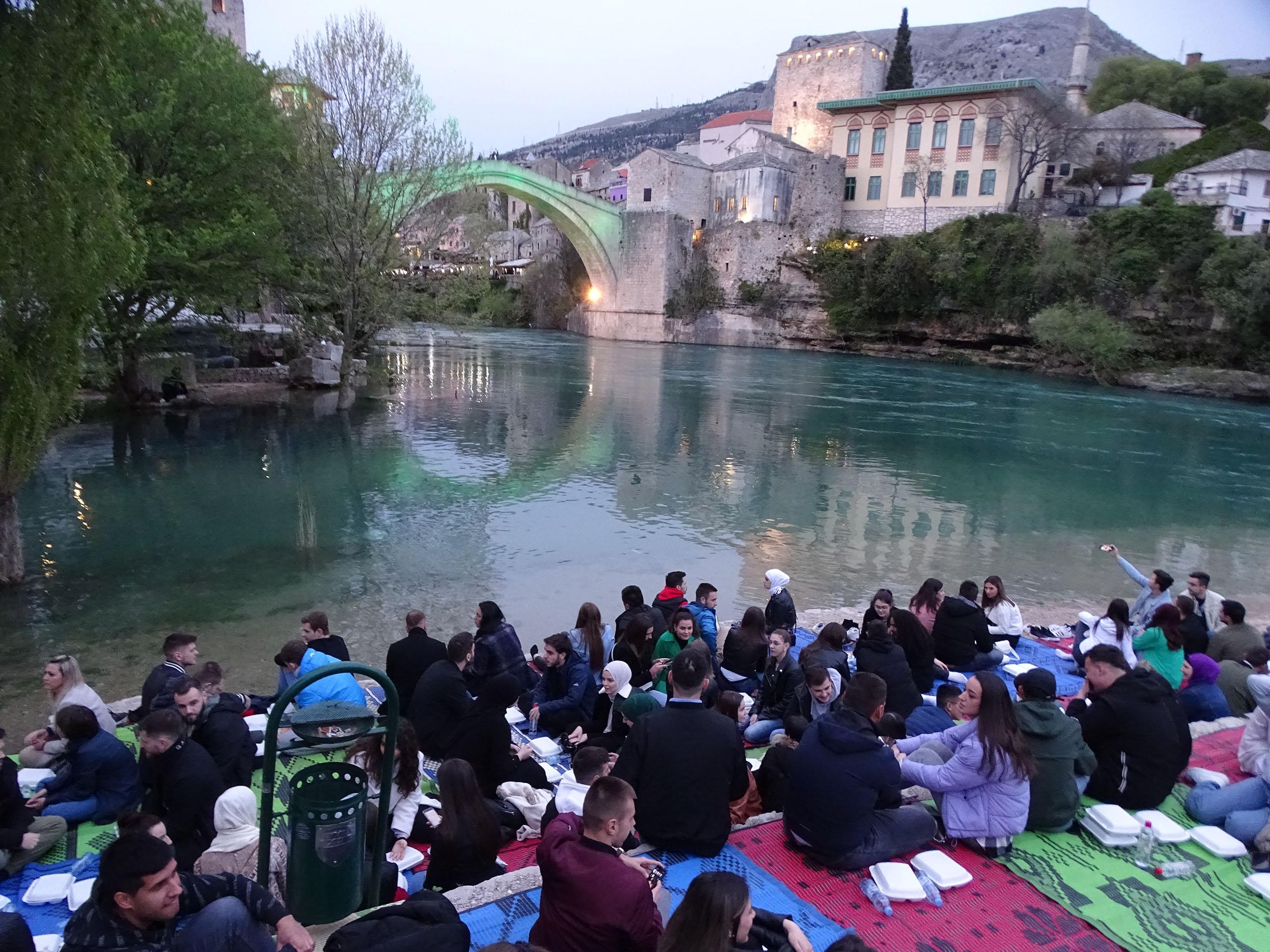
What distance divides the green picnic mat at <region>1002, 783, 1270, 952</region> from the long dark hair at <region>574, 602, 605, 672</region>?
2476mm

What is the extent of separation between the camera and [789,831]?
11.3ft

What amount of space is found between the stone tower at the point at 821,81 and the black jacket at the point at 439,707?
175ft

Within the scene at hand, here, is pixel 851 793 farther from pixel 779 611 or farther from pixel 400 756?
pixel 779 611

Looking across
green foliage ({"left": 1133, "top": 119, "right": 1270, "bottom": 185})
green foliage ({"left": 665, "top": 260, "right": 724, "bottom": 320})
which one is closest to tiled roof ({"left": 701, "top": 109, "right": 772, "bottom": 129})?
green foliage ({"left": 665, "top": 260, "right": 724, "bottom": 320})

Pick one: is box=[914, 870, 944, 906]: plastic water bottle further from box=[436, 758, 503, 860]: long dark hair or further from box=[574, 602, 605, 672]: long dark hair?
box=[574, 602, 605, 672]: long dark hair

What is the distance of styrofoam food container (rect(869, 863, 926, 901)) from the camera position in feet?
10.4

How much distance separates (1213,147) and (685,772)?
156 ft

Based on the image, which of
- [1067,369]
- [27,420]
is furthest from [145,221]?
[1067,369]

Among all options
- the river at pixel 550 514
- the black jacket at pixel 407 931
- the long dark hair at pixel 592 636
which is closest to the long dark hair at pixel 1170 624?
the river at pixel 550 514

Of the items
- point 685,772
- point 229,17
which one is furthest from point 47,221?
point 229,17

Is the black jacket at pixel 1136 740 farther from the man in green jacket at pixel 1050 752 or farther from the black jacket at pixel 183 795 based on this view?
the black jacket at pixel 183 795

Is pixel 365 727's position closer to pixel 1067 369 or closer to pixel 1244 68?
pixel 1067 369

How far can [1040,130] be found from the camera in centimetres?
4162

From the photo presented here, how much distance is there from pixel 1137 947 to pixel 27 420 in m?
8.82
